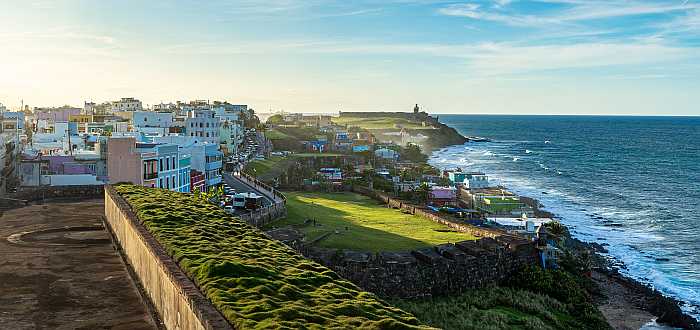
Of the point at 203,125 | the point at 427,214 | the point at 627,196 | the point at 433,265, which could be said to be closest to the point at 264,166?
the point at 203,125

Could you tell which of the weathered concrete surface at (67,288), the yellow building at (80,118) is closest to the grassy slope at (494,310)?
the weathered concrete surface at (67,288)

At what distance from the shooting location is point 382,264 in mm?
35719

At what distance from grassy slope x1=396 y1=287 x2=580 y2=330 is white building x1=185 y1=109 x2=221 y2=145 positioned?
65.9 m

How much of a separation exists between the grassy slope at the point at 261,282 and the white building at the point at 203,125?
76.9m

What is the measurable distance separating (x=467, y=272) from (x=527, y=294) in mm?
3723

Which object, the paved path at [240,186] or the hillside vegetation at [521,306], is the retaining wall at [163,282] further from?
the paved path at [240,186]

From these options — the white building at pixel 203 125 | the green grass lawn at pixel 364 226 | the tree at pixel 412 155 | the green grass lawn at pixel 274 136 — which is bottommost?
the tree at pixel 412 155

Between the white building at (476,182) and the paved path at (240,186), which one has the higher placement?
the paved path at (240,186)

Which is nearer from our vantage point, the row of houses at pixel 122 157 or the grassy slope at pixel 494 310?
the grassy slope at pixel 494 310

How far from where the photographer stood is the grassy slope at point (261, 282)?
13461 mm

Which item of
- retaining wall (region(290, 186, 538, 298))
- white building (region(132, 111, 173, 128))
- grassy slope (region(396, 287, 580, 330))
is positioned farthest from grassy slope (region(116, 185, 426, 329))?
white building (region(132, 111, 173, 128))

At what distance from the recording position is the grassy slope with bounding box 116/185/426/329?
44.2ft

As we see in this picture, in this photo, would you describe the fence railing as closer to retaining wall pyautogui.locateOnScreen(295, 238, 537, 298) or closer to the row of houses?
the row of houses

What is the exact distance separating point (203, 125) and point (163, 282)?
8584cm
